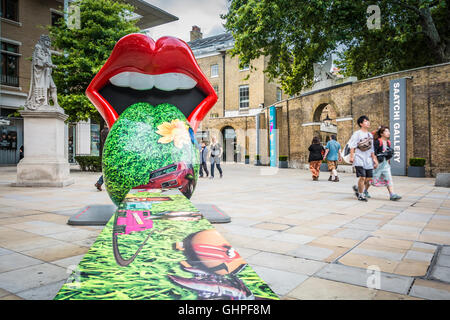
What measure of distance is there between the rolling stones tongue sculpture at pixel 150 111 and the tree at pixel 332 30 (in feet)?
38.6

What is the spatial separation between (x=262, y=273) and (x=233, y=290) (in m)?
1.19

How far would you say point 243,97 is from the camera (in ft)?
114

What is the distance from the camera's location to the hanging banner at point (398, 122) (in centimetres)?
1602

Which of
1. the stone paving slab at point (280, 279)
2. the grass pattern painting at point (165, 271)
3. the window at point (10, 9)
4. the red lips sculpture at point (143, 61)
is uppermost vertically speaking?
the window at point (10, 9)

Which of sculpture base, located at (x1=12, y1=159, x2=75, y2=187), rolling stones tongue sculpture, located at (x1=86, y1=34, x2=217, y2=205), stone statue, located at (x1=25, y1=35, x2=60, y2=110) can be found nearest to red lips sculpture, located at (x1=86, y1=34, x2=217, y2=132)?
rolling stones tongue sculpture, located at (x1=86, y1=34, x2=217, y2=205)

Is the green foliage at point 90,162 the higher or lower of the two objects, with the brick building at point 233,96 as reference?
lower

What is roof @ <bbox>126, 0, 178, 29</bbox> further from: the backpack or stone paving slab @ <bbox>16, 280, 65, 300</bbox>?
stone paving slab @ <bbox>16, 280, 65, 300</bbox>

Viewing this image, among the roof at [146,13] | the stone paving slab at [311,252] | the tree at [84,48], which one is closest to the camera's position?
the stone paving slab at [311,252]

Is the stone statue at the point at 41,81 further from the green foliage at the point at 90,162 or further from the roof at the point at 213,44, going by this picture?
the roof at the point at 213,44

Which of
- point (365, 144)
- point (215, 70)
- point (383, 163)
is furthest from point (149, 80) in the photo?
point (215, 70)

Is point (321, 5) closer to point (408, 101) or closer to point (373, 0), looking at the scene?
point (373, 0)

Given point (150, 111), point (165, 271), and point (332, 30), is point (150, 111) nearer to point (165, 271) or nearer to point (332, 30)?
point (165, 271)

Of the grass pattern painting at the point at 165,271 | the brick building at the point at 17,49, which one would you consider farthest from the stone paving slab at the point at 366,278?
the brick building at the point at 17,49

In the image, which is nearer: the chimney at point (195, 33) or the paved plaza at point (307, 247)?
the paved plaza at point (307, 247)
